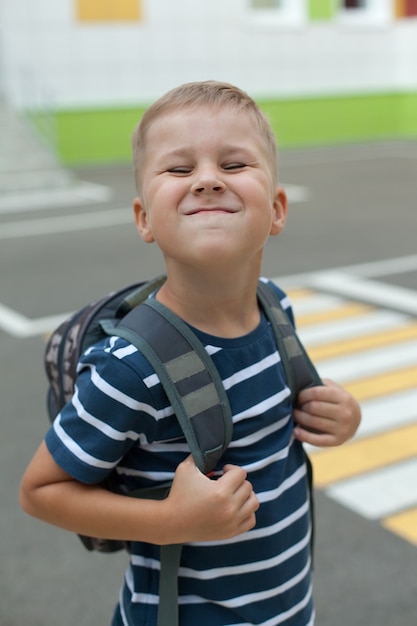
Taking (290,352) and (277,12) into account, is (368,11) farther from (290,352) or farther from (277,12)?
(290,352)

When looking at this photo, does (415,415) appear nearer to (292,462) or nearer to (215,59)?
(292,462)

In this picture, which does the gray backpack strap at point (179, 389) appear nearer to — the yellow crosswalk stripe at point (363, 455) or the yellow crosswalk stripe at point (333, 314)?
the yellow crosswalk stripe at point (363, 455)

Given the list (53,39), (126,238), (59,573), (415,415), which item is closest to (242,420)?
(59,573)

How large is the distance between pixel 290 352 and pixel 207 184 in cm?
38

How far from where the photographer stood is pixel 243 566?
1.45m

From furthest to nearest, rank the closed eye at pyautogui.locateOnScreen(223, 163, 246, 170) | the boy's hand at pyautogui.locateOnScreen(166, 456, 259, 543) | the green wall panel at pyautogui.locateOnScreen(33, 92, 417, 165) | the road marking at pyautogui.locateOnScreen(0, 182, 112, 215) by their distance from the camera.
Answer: the green wall panel at pyautogui.locateOnScreen(33, 92, 417, 165) < the road marking at pyautogui.locateOnScreen(0, 182, 112, 215) < the closed eye at pyautogui.locateOnScreen(223, 163, 246, 170) < the boy's hand at pyautogui.locateOnScreen(166, 456, 259, 543)

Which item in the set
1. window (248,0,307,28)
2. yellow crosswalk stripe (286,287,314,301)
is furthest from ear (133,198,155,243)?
window (248,0,307,28)

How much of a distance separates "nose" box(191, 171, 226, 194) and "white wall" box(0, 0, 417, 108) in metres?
14.8

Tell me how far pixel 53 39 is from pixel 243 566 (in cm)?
1570

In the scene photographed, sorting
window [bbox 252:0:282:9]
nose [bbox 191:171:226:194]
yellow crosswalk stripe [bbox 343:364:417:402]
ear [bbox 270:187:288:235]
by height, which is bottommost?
yellow crosswalk stripe [bbox 343:364:417:402]

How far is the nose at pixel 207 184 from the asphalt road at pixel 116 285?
5.94ft

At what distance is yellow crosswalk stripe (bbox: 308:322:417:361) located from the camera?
532 cm

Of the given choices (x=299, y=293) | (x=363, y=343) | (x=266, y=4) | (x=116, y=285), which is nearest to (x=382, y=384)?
(x=363, y=343)

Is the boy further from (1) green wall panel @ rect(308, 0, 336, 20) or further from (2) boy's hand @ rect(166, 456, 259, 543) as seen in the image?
(1) green wall panel @ rect(308, 0, 336, 20)
